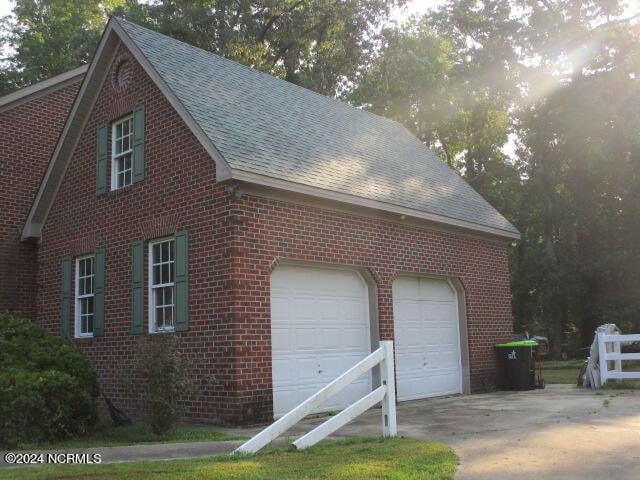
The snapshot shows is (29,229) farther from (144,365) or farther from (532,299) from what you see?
(532,299)

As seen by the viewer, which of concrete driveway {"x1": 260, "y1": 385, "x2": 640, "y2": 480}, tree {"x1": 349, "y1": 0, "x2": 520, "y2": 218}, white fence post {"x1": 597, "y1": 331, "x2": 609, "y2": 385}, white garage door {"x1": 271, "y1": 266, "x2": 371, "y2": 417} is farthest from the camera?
tree {"x1": 349, "y1": 0, "x2": 520, "y2": 218}

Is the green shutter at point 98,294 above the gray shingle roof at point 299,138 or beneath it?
beneath

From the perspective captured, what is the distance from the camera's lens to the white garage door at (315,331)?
10.9m

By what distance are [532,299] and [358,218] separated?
1052 inches

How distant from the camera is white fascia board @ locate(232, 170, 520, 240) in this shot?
10305 millimetres

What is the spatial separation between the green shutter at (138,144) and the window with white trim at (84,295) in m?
2.24

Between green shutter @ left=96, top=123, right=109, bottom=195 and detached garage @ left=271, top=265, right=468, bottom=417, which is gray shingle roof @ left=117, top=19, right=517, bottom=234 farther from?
green shutter @ left=96, top=123, right=109, bottom=195

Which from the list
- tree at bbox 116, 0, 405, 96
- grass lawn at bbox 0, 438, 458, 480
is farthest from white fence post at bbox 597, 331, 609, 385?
tree at bbox 116, 0, 405, 96

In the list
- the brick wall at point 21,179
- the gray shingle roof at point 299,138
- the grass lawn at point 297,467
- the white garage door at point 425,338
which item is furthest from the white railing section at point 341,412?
the brick wall at point 21,179

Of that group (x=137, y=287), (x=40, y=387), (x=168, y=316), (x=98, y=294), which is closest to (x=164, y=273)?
(x=137, y=287)

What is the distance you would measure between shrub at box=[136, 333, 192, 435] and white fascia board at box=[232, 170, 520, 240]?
3.01 m

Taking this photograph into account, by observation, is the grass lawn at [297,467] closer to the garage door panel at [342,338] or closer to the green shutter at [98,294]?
the garage door panel at [342,338]

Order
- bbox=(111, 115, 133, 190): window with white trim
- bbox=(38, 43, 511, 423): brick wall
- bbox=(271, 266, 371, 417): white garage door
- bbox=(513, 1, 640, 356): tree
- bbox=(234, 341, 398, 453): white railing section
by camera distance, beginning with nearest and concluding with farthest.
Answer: bbox=(234, 341, 398, 453): white railing section → bbox=(38, 43, 511, 423): brick wall → bbox=(271, 266, 371, 417): white garage door → bbox=(111, 115, 133, 190): window with white trim → bbox=(513, 1, 640, 356): tree

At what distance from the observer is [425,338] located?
14.1m
